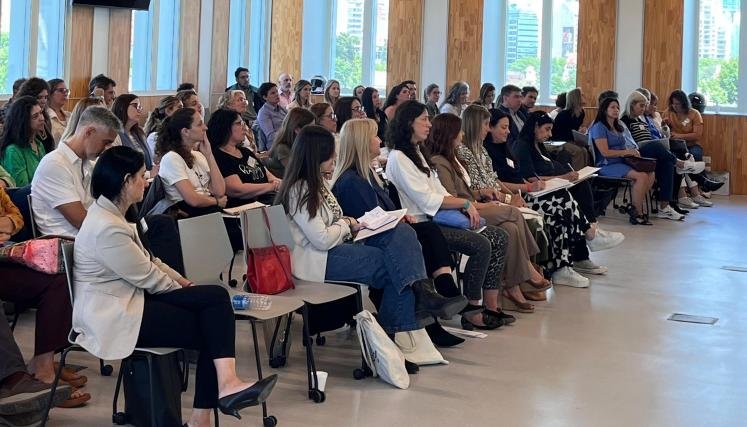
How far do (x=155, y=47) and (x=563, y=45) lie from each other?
20.3 ft

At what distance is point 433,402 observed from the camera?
448cm

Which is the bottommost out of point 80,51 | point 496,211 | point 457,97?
point 496,211

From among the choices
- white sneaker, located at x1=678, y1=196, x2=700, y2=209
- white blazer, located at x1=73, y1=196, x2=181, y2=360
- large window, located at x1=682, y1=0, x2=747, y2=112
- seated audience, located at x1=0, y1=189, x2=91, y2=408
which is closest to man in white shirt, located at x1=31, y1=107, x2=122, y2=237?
seated audience, located at x1=0, y1=189, x2=91, y2=408

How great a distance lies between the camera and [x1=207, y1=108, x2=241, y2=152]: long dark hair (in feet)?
20.7

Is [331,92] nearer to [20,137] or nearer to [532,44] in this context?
[532,44]

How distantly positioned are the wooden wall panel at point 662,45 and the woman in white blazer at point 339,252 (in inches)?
421

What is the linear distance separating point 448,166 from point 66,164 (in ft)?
8.01

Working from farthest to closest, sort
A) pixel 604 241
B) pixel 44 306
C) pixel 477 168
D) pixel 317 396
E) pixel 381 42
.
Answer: pixel 381 42, pixel 604 241, pixel 477 168, pixel 317 396, pixel 44 306

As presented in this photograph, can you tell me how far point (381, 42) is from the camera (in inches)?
645

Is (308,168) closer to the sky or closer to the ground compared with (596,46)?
closer to the ground

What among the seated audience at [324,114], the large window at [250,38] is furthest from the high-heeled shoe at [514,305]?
the large window at [250,38]

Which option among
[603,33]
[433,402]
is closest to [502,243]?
[433,402]

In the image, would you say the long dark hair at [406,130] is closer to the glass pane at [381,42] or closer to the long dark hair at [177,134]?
the long dark hair at [177,134]

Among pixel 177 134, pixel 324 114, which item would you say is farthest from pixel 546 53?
pixel 177 134
